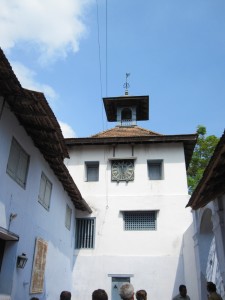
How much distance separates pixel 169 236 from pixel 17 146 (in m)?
7.85

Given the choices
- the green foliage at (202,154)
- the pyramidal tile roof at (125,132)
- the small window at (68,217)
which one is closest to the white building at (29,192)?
the small window at (68,217)

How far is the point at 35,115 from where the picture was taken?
6.63m

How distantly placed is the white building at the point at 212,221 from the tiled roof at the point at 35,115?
11.6 ft

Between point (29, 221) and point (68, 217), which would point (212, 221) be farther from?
point (68, 217)

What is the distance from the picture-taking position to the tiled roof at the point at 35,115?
5.54 m

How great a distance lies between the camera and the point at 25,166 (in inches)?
308

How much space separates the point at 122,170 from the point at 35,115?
7853mm

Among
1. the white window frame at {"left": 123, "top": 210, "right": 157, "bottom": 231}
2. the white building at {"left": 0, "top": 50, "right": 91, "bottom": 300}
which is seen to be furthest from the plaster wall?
the white window frame at {"left": 123, "top": 210, "right": 157, "bottom": 231}

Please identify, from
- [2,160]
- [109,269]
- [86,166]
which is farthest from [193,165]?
[2,160]

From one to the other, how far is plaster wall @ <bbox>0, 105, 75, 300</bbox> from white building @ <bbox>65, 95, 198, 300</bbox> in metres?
Result: 1.58

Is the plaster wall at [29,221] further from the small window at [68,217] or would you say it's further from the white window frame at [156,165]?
the white window frame at [156,165]

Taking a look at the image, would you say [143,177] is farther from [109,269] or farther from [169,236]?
[109,269]

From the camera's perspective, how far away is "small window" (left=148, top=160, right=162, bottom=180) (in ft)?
45.6

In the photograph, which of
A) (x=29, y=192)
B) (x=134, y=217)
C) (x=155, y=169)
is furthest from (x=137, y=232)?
(x=29, y=192)
